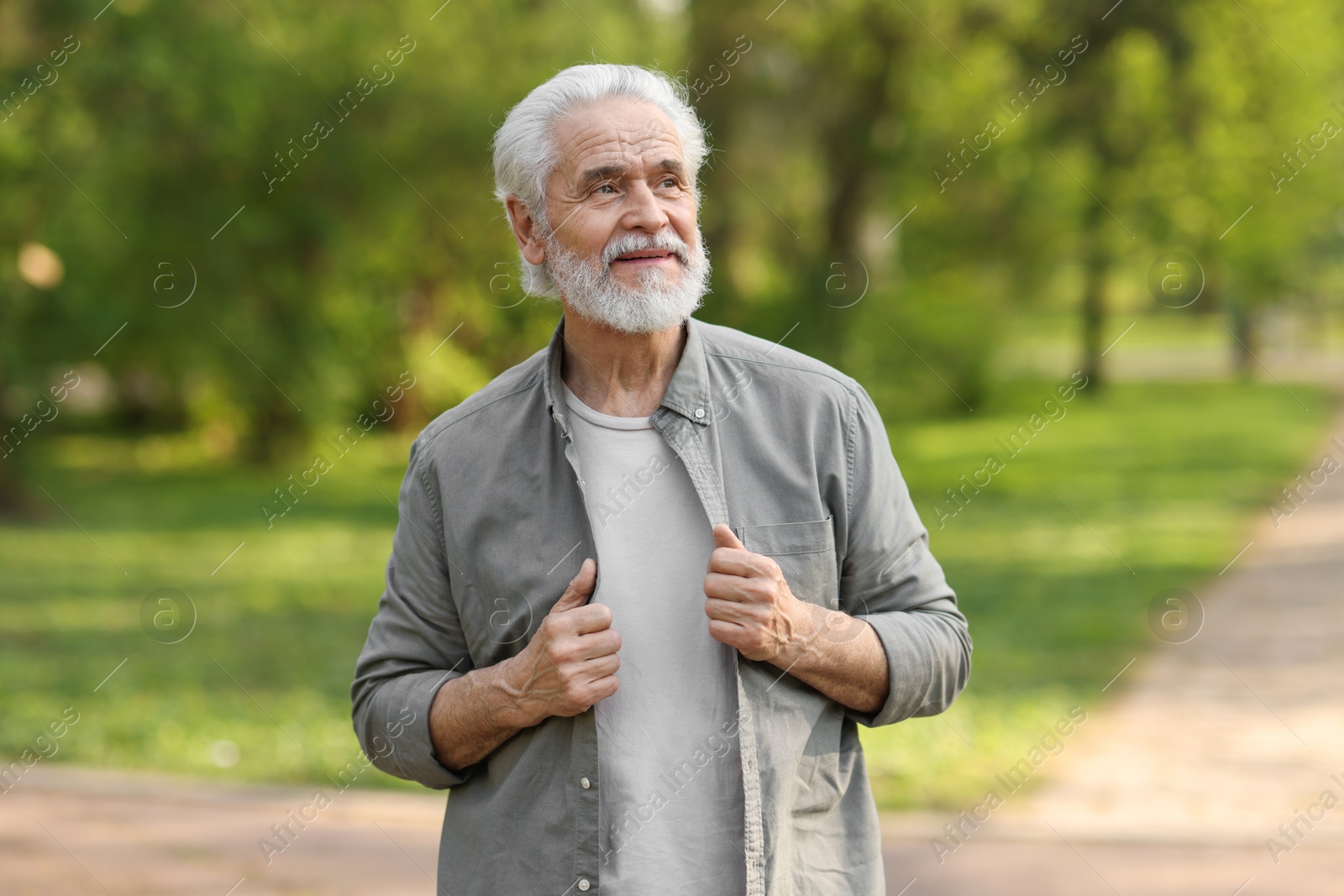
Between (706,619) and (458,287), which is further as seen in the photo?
(458,287)

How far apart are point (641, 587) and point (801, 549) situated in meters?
0.26

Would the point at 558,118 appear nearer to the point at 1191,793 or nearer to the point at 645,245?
the point at 645,245

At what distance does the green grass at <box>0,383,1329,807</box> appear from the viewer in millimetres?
6695

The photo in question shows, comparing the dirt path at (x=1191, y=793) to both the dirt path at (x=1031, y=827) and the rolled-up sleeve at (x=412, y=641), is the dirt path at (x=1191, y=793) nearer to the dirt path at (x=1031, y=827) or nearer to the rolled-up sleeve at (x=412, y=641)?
the dirt path at (x=1031, y=827)

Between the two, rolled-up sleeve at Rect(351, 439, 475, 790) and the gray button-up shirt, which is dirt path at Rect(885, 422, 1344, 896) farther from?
rolled-up sleeve at Rect(351, 439, 475, 790)

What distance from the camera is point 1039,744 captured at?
21.1 feet

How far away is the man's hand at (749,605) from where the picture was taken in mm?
1891

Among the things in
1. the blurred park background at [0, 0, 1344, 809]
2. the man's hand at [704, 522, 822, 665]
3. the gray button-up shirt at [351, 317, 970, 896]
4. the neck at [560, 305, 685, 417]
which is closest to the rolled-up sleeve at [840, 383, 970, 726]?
the gray button-up shirt at [351, 317, 970, 896]

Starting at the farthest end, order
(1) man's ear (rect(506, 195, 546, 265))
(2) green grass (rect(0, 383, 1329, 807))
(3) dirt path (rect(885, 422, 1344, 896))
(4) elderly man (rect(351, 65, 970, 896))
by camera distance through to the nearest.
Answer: (2) green grass (rect(0, 383, 1329, 807)) → (3) dirt path (rect(885, 422, 1344, 896)) → (1) man's ear (rect(506, 195, 546, 265)) → (4) elderly man (rect(351, 65, 970, 896))

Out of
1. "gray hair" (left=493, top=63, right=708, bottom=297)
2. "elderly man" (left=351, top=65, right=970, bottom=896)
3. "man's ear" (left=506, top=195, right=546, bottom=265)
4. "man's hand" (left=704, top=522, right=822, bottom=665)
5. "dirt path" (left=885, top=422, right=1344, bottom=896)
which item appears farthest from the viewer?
"dirt path" (left=885, top=422, right=1344, bottom=896)

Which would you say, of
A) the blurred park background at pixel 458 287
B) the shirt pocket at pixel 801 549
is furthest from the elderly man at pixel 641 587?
the blurred park background at pixel 458 287

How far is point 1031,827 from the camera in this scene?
17.1 ft

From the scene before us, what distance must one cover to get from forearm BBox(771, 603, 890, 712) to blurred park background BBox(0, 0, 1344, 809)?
380cm

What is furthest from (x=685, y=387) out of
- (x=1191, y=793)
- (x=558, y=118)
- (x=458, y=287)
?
(x=458, y=287)
